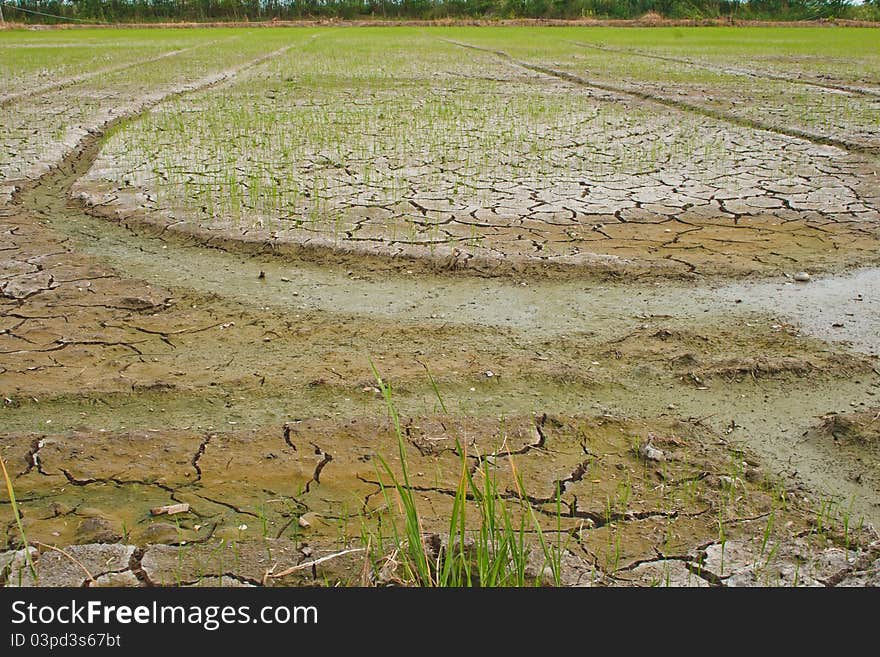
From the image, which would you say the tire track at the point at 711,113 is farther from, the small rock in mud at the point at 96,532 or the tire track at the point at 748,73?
the small rock in mud at the point at 96,532

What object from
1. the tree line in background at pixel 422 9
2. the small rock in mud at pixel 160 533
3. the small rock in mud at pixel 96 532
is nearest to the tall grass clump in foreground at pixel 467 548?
the small rock in mud at pixel 160 533

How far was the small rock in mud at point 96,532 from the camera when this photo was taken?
2.17m

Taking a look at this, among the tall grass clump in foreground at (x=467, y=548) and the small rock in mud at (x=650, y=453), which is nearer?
the tall grass clump in foreground at (x=467, y=548)

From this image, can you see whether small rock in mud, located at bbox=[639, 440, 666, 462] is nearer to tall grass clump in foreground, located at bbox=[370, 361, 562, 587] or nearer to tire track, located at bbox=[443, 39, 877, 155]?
tall grass clump in foreground, located at bbox=[370, 361, 562, 587]

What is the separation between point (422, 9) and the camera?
1759 inches

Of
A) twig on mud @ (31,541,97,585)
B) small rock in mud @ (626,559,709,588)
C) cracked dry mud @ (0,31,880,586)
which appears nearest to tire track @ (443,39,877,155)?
cracked dry mud @ (0,31,880,586)

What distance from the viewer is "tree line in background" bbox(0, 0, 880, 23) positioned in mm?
41031

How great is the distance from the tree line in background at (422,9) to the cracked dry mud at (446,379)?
38.5 metres

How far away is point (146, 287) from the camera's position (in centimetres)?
413

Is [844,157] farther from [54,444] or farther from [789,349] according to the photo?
[54,444]

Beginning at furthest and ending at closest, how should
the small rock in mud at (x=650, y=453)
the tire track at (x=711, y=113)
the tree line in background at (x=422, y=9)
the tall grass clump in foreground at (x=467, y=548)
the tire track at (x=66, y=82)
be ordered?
1. the tree line in background at (x=422, y=9)
2. the tire track at (x=66, y=82)
3. the tire track at (x=711, y=113)
4. the small rock in mud at (x=650, y=453)
5. the tall grass clump in foreground at (x=467, y=548)

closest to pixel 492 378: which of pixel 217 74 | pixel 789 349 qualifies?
pixel 789 349

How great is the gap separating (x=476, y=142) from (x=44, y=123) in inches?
187

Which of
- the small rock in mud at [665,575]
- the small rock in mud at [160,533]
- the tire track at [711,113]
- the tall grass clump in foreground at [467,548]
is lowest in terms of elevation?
the small rock in mud at [160,533]
